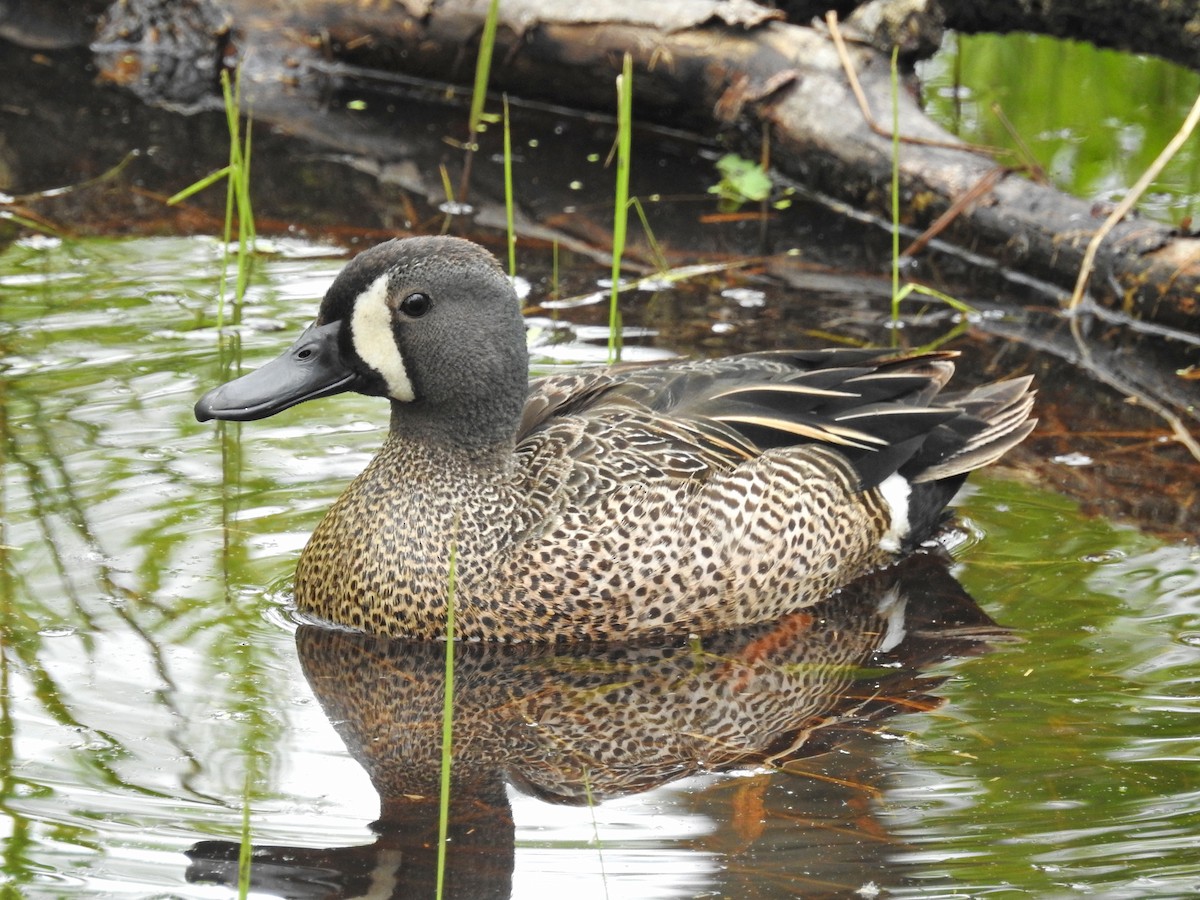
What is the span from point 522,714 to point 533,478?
35.1 inches

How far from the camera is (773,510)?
5797 millimetres

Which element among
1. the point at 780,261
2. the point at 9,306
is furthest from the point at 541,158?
the point at 9,306

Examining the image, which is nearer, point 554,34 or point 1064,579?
point 1064,579

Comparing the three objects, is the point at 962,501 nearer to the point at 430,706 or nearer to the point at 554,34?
the point at 430,706

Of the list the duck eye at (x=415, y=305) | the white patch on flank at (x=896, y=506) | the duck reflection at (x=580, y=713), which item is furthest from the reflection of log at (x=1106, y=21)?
the duck eye at (x=415, y=305)

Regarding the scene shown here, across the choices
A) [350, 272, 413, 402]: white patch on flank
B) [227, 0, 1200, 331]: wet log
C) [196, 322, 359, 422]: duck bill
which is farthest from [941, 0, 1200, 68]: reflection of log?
[196, 322, 359, 422]: duck bill

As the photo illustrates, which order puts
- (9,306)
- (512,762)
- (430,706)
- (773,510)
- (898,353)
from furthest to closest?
(9,306) < (898,353) < (773,510) < (430,706) < (512,762)

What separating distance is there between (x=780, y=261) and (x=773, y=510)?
9.80 ft

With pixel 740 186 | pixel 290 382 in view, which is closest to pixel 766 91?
pixel 740 186

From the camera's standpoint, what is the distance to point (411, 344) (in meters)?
5.45

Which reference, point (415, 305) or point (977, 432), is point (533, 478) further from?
point (977, 432)

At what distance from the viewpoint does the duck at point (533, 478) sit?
17.9 feet

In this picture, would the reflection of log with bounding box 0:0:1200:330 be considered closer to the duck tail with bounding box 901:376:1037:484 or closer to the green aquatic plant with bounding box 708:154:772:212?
the green aquatic plant with bounding box 708:154:772:212

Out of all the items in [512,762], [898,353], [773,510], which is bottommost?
[512,762]
